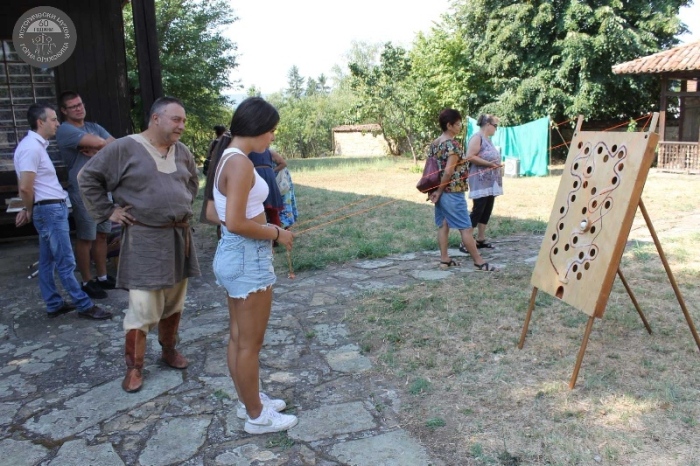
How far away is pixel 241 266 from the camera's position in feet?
8.31

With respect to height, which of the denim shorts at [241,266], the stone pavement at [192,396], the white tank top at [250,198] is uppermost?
the white tank top at [250,198]

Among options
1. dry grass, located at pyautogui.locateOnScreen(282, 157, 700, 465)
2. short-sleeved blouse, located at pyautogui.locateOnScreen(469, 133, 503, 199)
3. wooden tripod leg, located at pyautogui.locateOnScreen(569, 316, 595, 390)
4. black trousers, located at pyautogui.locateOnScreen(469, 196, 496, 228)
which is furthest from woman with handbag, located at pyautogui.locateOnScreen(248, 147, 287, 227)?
wooden tripod leg, located at pyautogui.locateOnScreen(569, 316, 595, 390)

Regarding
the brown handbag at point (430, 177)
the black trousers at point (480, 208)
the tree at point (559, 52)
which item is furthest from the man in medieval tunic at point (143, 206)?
the tree at point (559, 52)

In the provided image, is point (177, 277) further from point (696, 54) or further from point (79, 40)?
point (696, 54)

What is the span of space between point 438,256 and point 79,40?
16.8ft

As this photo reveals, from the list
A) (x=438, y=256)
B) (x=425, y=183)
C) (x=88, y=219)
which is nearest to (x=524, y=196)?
(x=438, y=256)

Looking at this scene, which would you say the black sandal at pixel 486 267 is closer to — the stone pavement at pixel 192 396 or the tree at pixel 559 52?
the stone pavement at pixel 192 396

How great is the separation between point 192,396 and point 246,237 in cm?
122

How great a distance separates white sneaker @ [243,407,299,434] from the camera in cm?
277

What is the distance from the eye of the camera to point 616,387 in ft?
10.3

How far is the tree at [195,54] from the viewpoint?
16.8m

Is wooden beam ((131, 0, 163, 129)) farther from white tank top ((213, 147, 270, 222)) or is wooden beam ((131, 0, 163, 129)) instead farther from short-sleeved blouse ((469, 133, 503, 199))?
short-sleeved blouse ((469, 133, 503, 199))

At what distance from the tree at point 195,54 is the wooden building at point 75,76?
932 centimetres

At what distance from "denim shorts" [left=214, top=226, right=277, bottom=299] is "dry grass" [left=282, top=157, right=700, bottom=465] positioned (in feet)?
3.58
